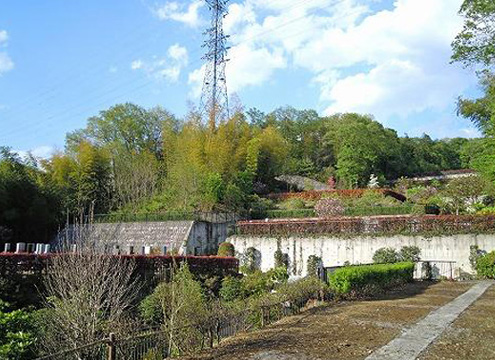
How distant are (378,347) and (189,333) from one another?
10.9ft

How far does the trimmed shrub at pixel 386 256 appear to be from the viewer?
2205 centimetres

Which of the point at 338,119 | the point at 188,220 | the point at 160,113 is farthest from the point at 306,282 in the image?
the point at 338,119

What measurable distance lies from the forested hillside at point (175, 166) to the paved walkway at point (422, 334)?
10.1m

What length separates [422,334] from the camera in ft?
29.3

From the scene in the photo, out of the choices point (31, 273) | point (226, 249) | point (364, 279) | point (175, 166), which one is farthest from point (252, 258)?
point (31, 273)

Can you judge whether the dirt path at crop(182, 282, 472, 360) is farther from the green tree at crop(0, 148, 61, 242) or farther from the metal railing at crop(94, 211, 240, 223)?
the green tree at crop(0, 148, 61, 242)

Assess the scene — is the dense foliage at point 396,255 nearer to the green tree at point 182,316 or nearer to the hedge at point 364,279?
the hedge at point 364,279

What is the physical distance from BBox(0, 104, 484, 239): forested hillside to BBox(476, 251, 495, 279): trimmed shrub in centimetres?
416

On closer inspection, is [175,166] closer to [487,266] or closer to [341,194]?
[341,194]

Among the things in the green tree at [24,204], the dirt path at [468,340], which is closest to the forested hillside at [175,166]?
the green tree at [24,204]

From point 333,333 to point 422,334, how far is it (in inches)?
66.9

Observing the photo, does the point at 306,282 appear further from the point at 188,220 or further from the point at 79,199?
the point at 79,199

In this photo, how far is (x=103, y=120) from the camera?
156 ft

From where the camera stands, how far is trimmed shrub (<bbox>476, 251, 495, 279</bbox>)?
64.4 ft
